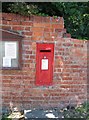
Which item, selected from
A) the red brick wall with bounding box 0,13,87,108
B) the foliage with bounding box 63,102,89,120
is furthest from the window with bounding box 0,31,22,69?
the foliage with bounding box 63,102,89,120

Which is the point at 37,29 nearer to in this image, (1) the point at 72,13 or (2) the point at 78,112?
(1) the point at 72,13

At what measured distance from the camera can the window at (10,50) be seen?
5.37m

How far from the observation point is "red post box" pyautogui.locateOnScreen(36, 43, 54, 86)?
5.52 m

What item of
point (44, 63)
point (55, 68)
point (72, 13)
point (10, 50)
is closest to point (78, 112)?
point (55, 68)

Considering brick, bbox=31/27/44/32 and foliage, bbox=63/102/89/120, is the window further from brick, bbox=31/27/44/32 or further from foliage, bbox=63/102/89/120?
foliage, bbox=63/102/89/120

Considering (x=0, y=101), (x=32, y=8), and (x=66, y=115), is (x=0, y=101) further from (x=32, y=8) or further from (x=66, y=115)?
(x=32, y=8)

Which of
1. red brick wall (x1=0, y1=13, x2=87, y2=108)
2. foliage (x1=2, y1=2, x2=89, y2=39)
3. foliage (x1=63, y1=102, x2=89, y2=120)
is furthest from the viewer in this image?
foliage (x1=2, y1=2, x2=89, y2=39)

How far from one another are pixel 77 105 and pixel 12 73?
5.09 ft

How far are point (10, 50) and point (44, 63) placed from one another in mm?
740

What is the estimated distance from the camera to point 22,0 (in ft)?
18.5

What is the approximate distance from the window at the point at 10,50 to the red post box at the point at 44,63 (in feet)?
1.33

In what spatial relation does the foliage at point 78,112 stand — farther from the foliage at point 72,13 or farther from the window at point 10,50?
the foliage at point 72,13

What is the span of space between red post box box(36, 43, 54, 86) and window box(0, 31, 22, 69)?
406mm

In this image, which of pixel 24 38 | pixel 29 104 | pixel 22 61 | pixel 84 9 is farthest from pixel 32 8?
pixel 29 104
